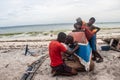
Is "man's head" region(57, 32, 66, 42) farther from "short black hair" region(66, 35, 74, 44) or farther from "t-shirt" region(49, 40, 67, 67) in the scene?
"short black hair" region(66, 35, 74, 44)

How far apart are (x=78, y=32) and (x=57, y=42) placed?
1339 millimetres

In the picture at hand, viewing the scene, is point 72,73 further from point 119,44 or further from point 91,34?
point 119,44

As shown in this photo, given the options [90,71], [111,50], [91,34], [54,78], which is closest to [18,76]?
[54,78]

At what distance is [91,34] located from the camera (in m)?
9.67

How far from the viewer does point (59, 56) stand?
817cm

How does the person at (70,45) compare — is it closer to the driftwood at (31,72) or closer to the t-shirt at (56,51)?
the t-shirt at (56,51)

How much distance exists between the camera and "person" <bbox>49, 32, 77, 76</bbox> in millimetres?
7977

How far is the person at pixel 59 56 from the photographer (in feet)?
26.2

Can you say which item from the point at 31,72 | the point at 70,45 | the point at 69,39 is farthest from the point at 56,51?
the point at 31,72

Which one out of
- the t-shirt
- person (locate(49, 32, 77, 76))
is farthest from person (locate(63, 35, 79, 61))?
the t-shirt

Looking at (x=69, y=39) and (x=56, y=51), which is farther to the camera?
(x=69, y=39)

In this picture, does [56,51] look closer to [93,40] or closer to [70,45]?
[70,45]

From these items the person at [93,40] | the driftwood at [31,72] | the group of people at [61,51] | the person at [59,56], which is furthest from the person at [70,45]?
the person at [93,40]

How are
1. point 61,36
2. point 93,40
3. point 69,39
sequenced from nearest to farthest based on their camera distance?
point 61,36 < point 69,39 < point 93,40
